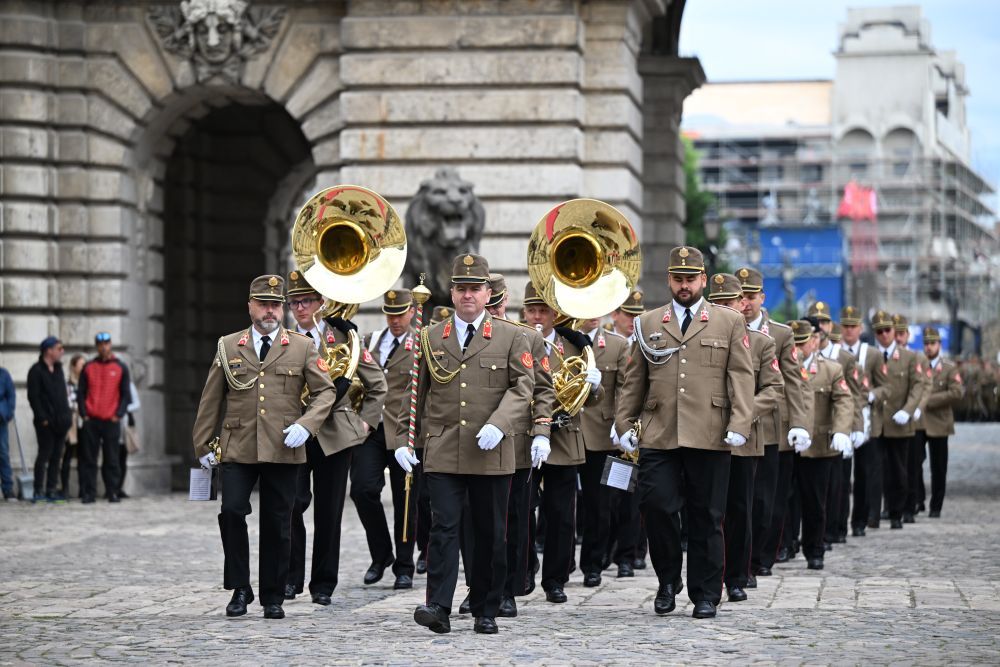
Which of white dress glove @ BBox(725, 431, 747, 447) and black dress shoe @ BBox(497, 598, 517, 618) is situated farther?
black dress shoe @ BBox(497, 598, 517, 618)

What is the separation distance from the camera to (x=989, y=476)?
2805 cm

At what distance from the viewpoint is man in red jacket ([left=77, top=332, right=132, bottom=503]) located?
70.4 feet

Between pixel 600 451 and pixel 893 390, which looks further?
pixel 893 390

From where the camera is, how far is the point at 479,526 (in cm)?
1061

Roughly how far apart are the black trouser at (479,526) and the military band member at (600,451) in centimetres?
269

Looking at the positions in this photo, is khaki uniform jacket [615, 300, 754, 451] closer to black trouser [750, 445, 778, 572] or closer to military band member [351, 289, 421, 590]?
black trouser [750, 445, 778, 572]

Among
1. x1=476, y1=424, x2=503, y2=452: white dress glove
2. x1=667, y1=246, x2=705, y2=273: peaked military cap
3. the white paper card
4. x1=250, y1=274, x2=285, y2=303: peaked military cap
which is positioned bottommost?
the white paper card

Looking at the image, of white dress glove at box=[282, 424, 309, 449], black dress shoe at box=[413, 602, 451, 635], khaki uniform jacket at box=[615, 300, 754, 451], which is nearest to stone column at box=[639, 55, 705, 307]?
khaki uniform jacket at box=[615, 300, 754, 451]

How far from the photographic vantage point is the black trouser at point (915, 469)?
1942 centimetres

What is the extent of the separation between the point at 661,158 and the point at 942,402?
8.97 m

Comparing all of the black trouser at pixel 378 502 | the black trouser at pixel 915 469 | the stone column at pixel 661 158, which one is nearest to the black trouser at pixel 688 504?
the black trouser at pixel 378 502

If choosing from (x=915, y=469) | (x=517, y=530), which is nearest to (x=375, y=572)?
(x=517, y=530)

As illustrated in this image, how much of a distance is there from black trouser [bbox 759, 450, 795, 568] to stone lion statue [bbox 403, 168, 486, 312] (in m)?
6.63

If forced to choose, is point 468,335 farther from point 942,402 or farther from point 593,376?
point 942,402
